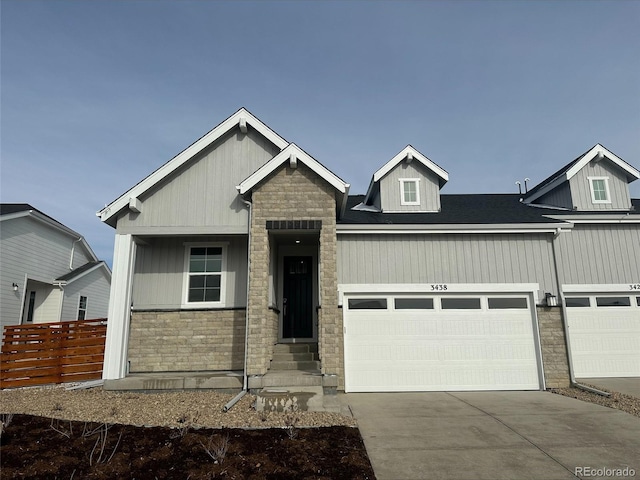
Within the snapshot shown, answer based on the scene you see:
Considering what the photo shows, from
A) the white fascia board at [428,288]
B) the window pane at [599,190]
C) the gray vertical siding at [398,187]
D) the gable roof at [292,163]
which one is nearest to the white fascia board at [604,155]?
the window pane at [599,190]

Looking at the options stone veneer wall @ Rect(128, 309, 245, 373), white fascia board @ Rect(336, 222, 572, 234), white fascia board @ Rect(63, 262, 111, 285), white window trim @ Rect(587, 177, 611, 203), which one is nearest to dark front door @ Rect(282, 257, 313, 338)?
stone veneer wall @ Rect(128, 309, 245, 373)

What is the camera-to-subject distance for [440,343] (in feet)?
31.2

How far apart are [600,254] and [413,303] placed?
6064 mm

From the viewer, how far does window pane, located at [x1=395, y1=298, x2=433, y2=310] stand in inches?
382

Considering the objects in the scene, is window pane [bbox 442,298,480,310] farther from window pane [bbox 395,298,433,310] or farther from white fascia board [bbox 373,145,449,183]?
white fascia board [bbox 373,145,449,183]

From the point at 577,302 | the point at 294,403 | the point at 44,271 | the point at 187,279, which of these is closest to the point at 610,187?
the point at 577,302

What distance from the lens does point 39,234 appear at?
15.3 meters

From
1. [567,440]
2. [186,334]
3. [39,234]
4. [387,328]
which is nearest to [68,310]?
[39,234]

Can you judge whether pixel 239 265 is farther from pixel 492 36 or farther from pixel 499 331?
pixel 492 36

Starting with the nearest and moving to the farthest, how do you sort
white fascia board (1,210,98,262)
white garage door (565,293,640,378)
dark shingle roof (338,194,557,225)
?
1. dark shingle roof (338,194,557,225)
2. white garage door (565,293,640,378)
3. white fascia board (1,210,98,262)

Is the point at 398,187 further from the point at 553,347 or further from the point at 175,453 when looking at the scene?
the point at 175,453

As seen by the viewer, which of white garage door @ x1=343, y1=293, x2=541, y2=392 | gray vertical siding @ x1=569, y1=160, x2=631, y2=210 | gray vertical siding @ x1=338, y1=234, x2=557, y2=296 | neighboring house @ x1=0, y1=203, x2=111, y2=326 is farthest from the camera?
neighboring house @ x1=0, y1=203, x2=111, y2=326

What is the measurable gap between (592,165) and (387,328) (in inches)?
370

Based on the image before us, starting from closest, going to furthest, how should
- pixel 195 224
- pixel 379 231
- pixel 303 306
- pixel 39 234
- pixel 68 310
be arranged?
pixel 195 224
pixel 379 231
pixel 303 306
pixel 39 234
pixel 68 310
